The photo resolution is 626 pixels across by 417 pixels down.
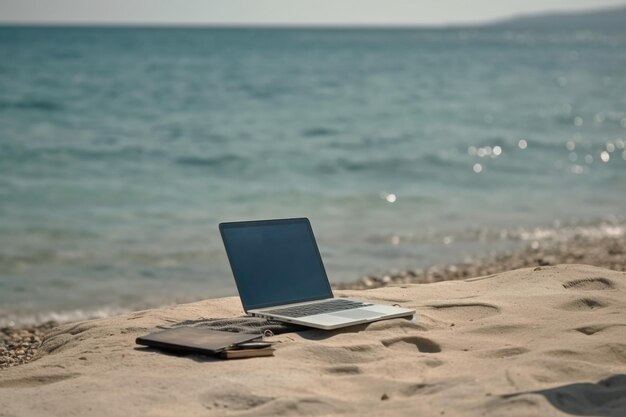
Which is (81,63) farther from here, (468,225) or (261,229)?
(261,229)

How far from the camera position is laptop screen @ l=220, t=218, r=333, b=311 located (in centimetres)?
585

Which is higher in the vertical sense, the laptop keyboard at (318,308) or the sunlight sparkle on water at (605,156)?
the sunlight sparkle on water at (605,156)

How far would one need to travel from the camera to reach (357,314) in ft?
18.6

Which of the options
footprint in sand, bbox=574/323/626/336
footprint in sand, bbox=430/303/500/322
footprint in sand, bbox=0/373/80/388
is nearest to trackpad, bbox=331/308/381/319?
footprint in sand, bbox=430/303/500/322

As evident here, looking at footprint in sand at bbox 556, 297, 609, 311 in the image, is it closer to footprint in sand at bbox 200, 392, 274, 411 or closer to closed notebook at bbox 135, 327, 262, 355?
closed notebook at bbox 135, 327, 262, 355

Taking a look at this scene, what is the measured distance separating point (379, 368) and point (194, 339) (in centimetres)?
103

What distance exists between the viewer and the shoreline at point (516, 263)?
981 cm

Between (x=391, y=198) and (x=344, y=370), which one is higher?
(x=391, y=198)

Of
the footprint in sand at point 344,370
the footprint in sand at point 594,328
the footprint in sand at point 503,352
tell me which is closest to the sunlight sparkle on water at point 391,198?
the footprint in sand at point 594,328

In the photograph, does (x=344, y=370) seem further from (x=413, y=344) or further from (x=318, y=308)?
(x=318, y=308)

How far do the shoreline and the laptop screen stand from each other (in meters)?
2.89

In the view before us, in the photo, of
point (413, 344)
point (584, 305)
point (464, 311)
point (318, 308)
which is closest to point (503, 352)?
point (413, 344)

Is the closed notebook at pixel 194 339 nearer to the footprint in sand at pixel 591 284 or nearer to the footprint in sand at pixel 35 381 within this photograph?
the footprint in sand at pixel 35 381

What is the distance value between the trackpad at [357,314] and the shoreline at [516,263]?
11.0 feet
